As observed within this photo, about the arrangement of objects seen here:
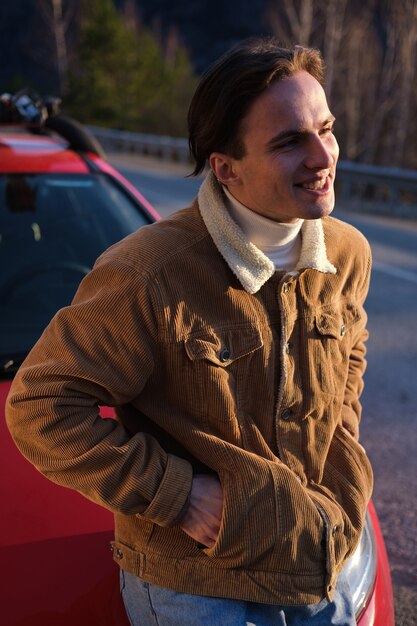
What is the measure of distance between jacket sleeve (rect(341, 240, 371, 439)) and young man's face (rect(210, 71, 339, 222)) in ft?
1.14

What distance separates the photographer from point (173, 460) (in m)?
1.58

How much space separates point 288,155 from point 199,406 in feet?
1.74

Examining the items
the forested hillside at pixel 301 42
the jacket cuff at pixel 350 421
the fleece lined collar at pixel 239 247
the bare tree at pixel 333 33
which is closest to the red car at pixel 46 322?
the jacket cuff at pixel 350 421

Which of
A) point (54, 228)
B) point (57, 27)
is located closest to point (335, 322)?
point (54, 228)

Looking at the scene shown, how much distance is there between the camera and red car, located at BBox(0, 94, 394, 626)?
5.76 ft

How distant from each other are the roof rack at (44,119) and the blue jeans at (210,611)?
7.55ft

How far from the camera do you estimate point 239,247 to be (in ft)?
5.44

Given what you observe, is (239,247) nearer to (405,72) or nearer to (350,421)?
(350,421)

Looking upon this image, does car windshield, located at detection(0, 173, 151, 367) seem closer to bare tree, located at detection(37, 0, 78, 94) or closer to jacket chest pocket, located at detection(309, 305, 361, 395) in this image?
jacket chest pocket, located at detection(309, 305, 361, 395)

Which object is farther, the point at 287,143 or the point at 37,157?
the point at 37,157

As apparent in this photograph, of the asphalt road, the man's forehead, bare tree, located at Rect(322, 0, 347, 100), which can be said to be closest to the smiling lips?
the man's forehead

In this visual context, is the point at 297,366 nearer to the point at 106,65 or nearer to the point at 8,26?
the point at 106,65

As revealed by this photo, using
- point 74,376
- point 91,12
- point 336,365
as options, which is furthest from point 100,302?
point 91,12

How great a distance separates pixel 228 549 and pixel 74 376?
1.48ft
